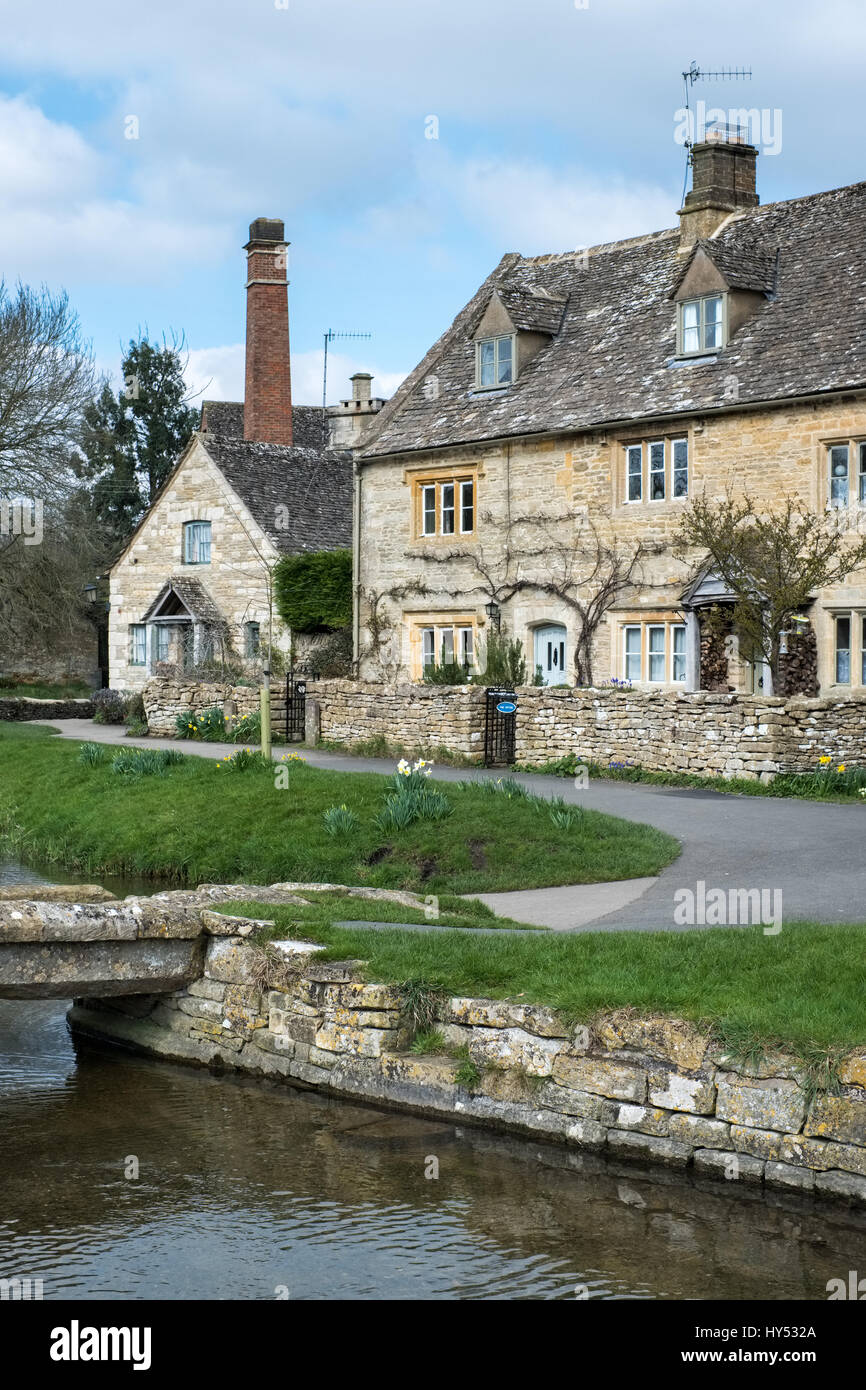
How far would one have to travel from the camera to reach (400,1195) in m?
8.20

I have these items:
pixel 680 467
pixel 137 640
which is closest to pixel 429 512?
pixel 680 467

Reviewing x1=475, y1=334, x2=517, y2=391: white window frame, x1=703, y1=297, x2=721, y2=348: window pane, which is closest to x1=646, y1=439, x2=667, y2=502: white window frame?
x1=703, y1=297, x2=721, y2=348: window pane

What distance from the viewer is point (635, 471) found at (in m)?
27.8

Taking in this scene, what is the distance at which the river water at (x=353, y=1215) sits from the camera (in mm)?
7156

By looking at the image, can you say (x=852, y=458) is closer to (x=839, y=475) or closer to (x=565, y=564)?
(x=839, y=475)

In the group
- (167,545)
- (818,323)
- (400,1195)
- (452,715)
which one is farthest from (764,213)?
(400,1195)

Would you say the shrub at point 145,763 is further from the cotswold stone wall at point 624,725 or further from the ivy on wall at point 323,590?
the ivy on wall at point 323,590

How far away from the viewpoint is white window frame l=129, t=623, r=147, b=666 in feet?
135

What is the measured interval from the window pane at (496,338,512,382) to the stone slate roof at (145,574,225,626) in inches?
432

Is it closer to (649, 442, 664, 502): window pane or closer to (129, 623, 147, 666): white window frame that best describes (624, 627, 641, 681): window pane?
(649, 442, 664, 502): window pane

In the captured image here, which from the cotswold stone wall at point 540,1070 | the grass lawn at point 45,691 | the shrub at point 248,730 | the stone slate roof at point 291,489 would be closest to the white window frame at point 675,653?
the shrub at point 248,730

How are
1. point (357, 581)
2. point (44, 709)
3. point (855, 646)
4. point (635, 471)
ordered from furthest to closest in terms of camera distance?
1. point (44, 709)
2. point (357, 581)
3. point (635, 471)
4. point (855, 646)

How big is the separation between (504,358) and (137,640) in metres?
15.3

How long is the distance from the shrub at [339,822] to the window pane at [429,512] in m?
15.5
